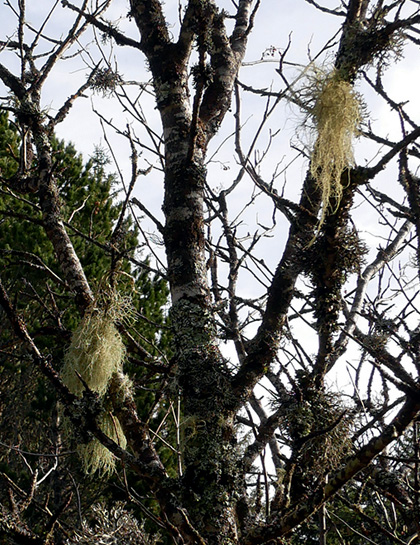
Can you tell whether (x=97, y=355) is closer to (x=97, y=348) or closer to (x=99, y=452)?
(x=97, y=348)

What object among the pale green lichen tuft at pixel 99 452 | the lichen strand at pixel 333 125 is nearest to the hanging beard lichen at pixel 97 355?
the pale green lichen tuft at pixel 99 452

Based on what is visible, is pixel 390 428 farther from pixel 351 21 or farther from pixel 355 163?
pixel 351 21

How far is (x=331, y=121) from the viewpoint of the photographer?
2010 millimetres

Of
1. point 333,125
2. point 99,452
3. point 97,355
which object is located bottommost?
point 99,452

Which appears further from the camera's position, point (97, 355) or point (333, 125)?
point (97, 355)

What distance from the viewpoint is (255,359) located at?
6.75ft

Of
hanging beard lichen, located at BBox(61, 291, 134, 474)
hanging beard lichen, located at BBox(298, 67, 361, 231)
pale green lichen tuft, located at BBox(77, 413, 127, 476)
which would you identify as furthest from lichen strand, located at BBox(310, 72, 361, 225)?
pale green lichen tuft, located at BBox(77, 413, 127, 476)

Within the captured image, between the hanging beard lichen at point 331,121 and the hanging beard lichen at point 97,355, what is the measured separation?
896mm

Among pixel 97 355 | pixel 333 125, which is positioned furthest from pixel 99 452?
pixel 333 125

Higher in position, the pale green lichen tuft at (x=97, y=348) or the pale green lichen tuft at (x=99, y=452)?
the pale green lichen tuft at (x=97, y=348)

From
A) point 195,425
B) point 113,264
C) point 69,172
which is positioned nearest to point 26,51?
point 113,264

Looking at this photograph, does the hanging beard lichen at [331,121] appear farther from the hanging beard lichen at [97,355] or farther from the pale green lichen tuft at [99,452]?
the pale green lichen tuft at [99,452]

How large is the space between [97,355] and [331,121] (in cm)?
118

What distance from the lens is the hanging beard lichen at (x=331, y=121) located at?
76.4 inches
